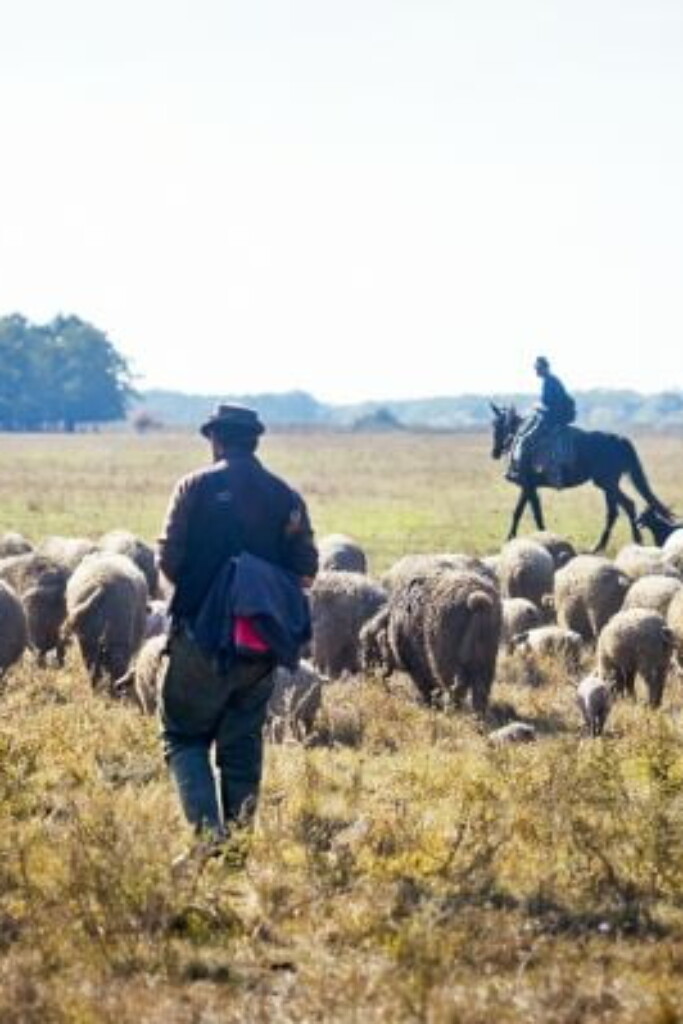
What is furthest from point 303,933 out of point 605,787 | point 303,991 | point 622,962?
point 605,787

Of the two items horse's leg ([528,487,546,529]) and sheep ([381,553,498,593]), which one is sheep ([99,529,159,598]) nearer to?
sheep ([381,553,498,593])

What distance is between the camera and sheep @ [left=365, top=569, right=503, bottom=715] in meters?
11.7

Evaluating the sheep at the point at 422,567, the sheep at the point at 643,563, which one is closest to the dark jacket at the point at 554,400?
the sheep at the point at 643,563

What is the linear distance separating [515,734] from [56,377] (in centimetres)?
11689

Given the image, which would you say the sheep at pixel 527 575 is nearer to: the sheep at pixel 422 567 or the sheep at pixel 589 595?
the sheep at pixel 589 595

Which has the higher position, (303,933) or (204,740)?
(204,740)

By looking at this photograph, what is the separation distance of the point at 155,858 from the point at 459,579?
5.88 metres

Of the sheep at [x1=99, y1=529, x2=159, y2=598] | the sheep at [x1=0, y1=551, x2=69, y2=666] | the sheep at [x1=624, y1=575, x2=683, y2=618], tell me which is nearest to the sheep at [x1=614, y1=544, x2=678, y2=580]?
the sheep at [x1=624, y1=575, x2=683, y2=618]

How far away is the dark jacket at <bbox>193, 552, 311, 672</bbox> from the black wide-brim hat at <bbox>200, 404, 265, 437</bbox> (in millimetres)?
670

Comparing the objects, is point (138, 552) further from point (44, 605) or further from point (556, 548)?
point (556, 548)

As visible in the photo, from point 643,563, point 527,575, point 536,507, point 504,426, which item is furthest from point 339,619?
point 504,426

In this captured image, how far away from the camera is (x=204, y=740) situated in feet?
24.7

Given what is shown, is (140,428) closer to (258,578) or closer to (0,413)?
(0,413)

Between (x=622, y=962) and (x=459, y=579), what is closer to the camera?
(x=622, y=962)
